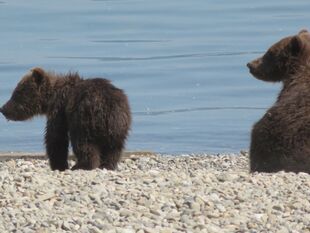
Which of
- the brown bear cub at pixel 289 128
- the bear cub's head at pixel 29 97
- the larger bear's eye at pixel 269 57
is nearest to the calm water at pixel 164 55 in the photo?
the bear cub's head at pixel 29 97

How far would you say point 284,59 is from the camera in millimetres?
11898

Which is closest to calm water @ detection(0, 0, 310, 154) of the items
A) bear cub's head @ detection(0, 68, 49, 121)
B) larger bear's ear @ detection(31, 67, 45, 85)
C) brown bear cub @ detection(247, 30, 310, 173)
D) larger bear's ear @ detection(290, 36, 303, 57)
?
bear cub's head @ detection(0, 68, 49, 121)

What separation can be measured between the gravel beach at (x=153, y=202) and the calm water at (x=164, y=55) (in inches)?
231

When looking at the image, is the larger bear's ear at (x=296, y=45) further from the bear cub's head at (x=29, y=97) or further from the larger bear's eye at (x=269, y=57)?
the bear cub's head at (x=29, y=97)

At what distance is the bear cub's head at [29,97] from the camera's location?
481 inches

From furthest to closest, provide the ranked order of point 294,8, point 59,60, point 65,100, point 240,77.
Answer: point 294,8 < point 59,60 < point 240,77 < point 65,100

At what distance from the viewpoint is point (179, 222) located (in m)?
8.37

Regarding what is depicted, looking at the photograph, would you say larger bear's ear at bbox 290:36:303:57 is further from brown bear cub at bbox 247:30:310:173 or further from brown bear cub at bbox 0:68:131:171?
brown bear cub at bbox 0:68:131:171

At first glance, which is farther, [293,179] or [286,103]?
[286,103]

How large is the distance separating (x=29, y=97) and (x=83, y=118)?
49.5 inches

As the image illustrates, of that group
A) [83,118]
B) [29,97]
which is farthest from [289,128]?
[29,97]

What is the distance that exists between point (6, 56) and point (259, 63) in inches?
424

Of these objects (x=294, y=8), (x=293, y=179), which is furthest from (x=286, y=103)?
(x=294, y=8)

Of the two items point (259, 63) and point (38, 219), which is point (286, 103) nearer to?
point (259, 63)
